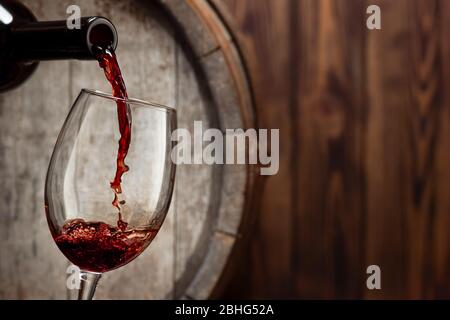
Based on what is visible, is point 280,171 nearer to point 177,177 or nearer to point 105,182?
point 177,177

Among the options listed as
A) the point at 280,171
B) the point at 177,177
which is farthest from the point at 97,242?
the point at 280,171

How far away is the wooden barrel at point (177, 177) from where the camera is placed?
3.18 ft

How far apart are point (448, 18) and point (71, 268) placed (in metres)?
1.01

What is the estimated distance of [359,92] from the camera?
53.8 inches

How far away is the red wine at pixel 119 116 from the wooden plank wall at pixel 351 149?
26.9 inches

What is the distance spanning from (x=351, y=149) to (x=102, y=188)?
2.69 feet

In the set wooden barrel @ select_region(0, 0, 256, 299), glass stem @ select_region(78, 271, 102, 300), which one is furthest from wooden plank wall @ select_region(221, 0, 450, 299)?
glass stem @ select_region(78, 271, 102, 300)

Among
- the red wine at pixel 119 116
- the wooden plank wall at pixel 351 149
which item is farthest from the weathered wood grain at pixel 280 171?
the red wine at pixel 119 116

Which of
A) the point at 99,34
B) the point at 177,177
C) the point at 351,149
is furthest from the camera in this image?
the point at 351,149

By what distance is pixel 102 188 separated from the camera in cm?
69

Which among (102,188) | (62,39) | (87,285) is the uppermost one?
(62,39)
